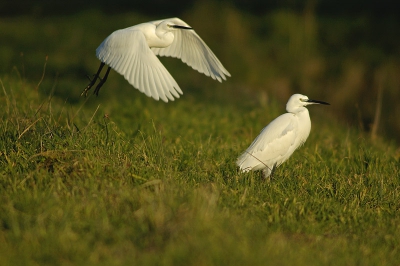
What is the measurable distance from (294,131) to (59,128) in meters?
1.98

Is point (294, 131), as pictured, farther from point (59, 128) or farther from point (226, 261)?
point (226, 261)

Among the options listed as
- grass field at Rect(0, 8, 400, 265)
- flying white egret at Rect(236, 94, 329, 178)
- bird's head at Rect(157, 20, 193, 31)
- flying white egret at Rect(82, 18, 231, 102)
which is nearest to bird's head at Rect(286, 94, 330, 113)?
flying white egret at Rect(236, 94, 329, 178)

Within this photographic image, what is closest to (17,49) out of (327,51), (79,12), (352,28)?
(79,12)

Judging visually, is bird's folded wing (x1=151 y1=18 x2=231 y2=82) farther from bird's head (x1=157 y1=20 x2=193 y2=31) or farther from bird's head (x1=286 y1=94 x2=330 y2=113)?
bird's head (x1=286 y1=94 x2=330 y2=113)

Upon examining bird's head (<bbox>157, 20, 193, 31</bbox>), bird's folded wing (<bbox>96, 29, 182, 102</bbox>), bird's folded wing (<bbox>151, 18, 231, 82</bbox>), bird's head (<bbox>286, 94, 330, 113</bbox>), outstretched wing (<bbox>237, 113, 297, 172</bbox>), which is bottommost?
outstretched wing (<bbox>237, 113, 297, 172</bbox>)

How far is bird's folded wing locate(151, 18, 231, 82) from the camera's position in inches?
221

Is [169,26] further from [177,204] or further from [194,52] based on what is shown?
[177,204]

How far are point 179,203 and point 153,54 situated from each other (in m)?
1.52

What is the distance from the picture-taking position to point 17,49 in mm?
13391

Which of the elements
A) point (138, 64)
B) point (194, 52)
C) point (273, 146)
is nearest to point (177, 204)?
point (138, 64)

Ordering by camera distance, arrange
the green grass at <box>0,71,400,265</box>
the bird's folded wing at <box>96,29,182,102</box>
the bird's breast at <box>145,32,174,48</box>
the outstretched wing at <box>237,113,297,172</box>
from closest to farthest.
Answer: the green grass at <box>0,71,400,265</box> < the bird's folded wing at <box>96,29,182,102</box> < the outstretched wing at <box>237,113,297,172</box> < the bird's breast at <box>145,32,174,48</box>

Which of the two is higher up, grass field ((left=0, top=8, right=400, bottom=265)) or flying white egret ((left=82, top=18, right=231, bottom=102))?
flying white egret ((left=82, top=18, right=231, bottom=102))

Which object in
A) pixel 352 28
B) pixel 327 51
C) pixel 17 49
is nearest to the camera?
pixel 17 49

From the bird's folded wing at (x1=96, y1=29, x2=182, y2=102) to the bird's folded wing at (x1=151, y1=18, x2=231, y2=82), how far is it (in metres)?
0.71
